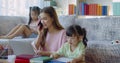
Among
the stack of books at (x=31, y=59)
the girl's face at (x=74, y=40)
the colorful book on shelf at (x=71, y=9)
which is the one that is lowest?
the stack of books at (x=31, y=59)

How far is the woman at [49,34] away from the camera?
168cm

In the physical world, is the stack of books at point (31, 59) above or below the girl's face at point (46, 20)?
below

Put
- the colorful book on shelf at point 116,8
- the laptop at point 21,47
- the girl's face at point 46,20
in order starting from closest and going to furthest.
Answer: the girl's face at point 46,20
the laptop at point 21,47
the colorful book on shelf at point 116,8

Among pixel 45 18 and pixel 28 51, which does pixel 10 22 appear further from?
pixel 45 18

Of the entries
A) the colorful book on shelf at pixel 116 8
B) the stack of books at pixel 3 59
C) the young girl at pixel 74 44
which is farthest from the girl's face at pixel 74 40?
the colorful book on shelf at pixel 116 8

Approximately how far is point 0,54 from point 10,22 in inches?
89.0

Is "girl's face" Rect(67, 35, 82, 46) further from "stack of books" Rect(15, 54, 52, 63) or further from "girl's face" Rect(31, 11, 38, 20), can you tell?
"girl's face" Rect(31, 11, 38, 20)

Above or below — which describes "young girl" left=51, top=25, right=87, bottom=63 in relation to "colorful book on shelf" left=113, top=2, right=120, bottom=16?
below

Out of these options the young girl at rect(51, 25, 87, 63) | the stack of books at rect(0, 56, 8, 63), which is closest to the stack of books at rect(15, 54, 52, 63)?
the stack of books at rect(0, 56, 8, 63)

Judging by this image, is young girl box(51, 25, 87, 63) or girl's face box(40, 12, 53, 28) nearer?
young girl box(51, 25, 87, 63)

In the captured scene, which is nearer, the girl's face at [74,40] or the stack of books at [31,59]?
the stack of books at [31,59]

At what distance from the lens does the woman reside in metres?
1.68

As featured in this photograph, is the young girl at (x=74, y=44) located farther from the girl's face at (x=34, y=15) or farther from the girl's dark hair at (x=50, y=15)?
the girl's face at (x=34, y=15)

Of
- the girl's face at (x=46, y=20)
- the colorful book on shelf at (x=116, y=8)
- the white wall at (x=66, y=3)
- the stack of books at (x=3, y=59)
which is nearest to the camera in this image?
the stack of books at (x=3, y=59)
